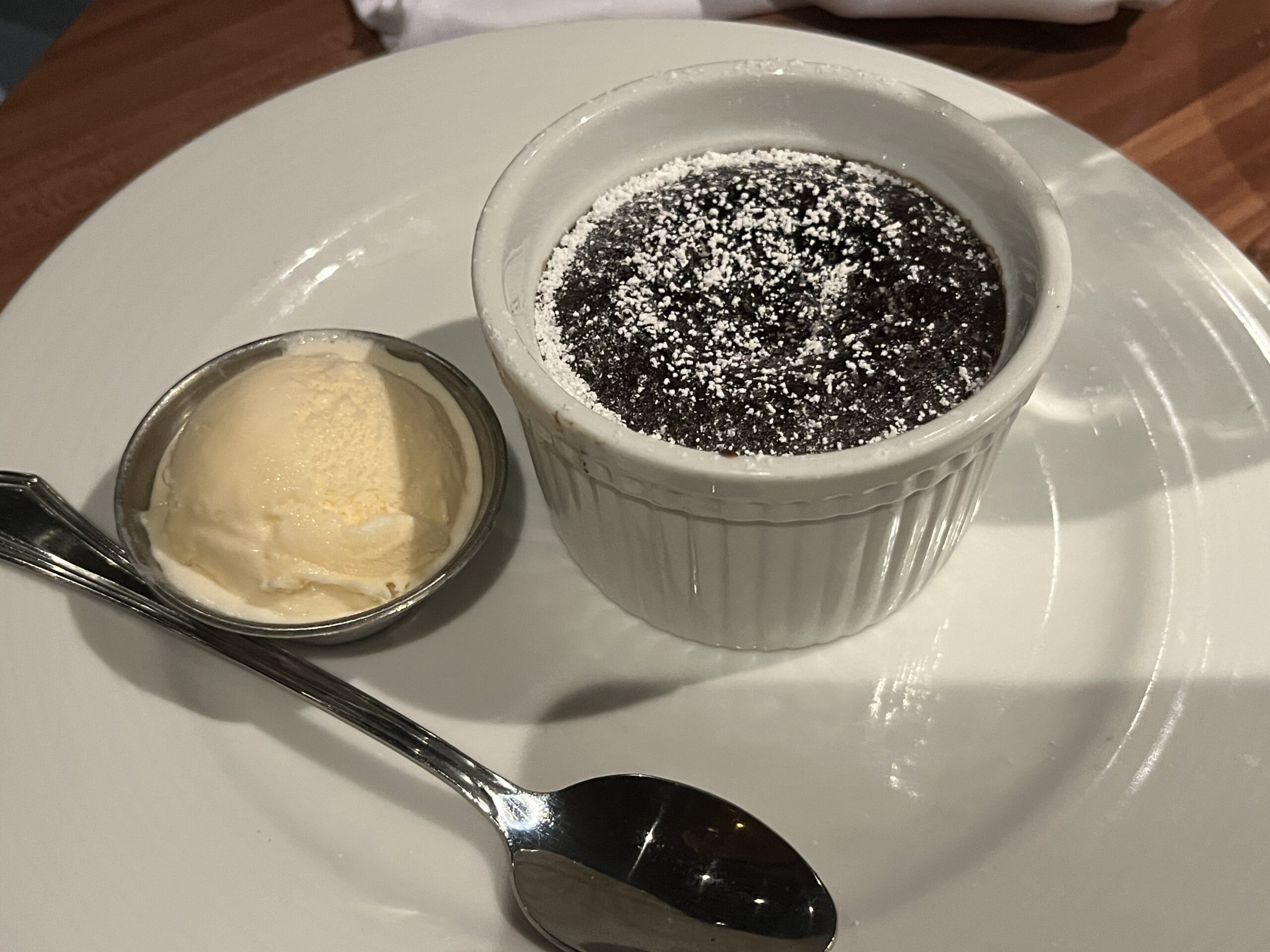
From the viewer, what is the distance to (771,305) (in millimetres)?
998

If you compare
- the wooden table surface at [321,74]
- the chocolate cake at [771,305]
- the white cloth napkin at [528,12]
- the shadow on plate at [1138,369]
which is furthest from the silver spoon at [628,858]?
the white cloth napkin at [528,12]

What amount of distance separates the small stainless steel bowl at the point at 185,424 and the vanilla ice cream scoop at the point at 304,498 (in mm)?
19

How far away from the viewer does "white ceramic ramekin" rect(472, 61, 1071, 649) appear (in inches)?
33.2

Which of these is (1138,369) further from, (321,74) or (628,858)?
(321,74)

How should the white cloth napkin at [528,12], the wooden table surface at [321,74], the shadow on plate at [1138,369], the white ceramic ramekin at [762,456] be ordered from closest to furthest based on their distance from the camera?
the white ceramic ramekin at [762,456]
the shadow on plate at [1138,369]
the wooden table surface at [321,74]
the white cloth napkin at [528,12]

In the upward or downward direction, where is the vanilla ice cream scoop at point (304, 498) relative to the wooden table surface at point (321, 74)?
downward

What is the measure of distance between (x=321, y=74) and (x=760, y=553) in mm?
1221

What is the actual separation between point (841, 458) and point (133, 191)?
1147 mm

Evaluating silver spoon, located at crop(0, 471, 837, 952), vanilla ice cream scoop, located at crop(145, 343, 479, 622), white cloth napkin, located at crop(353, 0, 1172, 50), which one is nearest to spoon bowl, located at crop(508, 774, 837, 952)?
silver spoon, located at crop(0, 471, 837, 952)

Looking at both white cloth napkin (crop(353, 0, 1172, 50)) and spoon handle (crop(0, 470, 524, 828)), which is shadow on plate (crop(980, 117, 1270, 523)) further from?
spoon handle (crop(0, 470, 524, 828))

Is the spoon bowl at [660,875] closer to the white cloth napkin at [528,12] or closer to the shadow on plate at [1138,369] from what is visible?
the shadow on plate at [1138,369]

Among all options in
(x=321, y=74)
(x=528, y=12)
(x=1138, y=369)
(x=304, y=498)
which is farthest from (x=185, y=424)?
(x=1138, y=369)

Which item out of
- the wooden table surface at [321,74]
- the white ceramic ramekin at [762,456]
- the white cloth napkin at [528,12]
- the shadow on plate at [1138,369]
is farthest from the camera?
the white cloth napkin at [528,12]

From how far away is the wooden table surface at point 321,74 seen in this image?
1.46 meters
